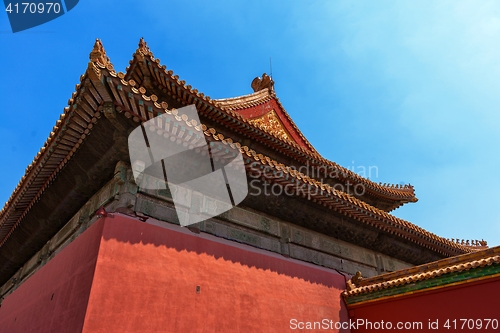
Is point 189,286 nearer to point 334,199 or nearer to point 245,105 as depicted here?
point 334,199

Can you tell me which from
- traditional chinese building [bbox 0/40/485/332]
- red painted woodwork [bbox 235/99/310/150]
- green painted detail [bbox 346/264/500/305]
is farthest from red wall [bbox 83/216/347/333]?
red painted woodwork [bbox 235/99/310/150]

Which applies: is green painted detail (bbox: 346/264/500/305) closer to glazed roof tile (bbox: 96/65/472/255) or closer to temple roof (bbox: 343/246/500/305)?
temple roof (bbox: 343/246/500/305)

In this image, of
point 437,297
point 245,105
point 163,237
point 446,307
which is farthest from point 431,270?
point 245,105

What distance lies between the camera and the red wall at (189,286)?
14.4 ft

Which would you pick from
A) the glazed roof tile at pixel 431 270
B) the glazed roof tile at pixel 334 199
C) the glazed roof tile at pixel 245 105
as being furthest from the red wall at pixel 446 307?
the glazed roof tile at pixel 245 105

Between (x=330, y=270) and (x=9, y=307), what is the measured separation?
252 inches

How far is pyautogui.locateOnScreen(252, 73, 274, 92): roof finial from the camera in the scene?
1307cm

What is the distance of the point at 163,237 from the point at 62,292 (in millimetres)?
1538

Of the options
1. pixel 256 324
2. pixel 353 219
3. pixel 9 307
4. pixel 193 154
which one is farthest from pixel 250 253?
pixel 9 307

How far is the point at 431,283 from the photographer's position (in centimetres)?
575

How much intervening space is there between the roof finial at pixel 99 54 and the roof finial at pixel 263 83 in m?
8.32

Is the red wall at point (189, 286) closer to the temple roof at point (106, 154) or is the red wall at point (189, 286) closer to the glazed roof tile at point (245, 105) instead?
the temple roof at point (106, 154)

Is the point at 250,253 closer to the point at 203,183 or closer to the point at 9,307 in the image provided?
the point at 203,183

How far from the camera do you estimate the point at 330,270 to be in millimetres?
7078
